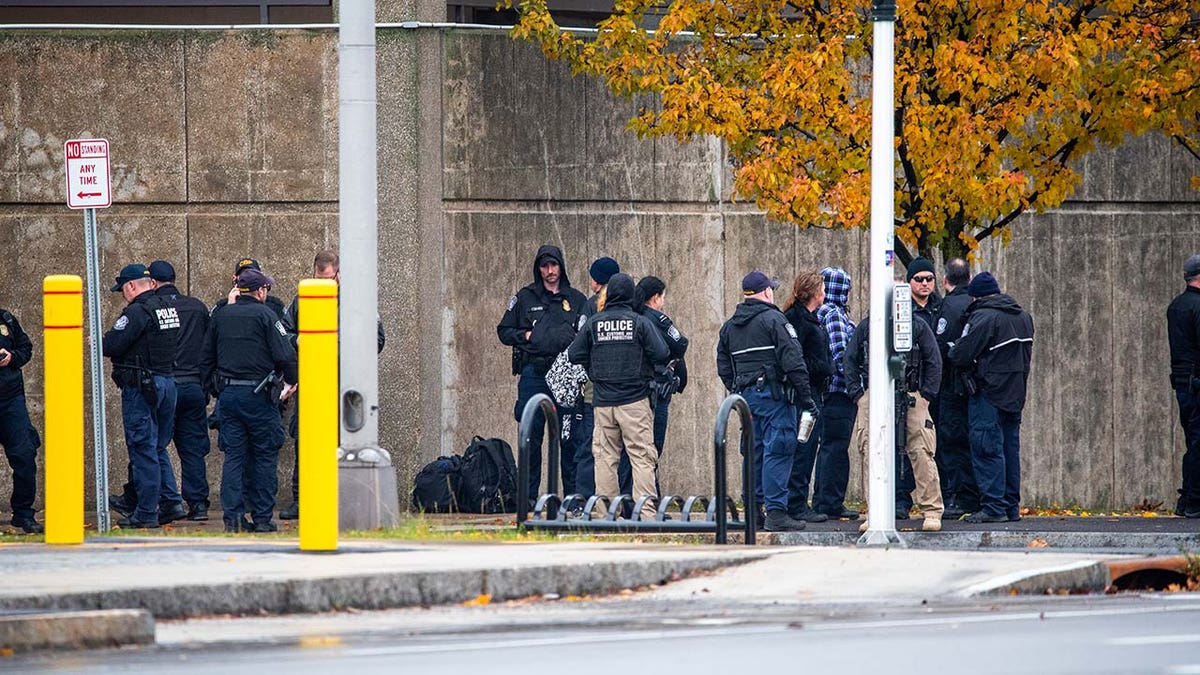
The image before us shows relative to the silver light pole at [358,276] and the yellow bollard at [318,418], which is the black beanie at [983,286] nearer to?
the silver light pole at [358,276]

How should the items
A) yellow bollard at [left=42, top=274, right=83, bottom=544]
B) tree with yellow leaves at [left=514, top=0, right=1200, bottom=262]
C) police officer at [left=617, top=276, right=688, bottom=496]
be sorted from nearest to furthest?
yellow bollard at [left=42, top=274, right=83, bottom=544], police officer at [left=617, top=276, right=688, bottom=496], tree with yellow leaves at [left=514, top=0, right=1200, bottom=262]

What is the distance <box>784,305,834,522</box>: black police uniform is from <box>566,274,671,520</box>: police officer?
105 centimetres

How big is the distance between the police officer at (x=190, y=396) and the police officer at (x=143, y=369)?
10cm

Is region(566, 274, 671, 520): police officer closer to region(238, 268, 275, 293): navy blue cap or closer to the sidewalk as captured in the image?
region(238, 268, 275, 293): navy blue cap

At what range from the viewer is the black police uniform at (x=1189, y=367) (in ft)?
55.4

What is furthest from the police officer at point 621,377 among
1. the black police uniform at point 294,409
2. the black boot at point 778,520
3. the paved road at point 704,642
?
the paved road at point 704,642

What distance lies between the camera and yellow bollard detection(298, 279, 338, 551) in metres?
11.1

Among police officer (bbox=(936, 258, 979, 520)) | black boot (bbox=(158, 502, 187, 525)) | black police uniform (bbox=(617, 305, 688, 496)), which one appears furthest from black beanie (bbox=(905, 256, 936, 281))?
black boot (bbox=(158, 502, 187, 525))

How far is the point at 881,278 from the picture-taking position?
13578 mm

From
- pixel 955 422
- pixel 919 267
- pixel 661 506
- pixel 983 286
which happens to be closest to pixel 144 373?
pixel 661 506

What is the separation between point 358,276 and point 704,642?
5.54m

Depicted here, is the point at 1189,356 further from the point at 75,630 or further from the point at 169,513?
the point at 75,630

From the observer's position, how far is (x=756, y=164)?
1725 centimetres

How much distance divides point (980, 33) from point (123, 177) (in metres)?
7.25
